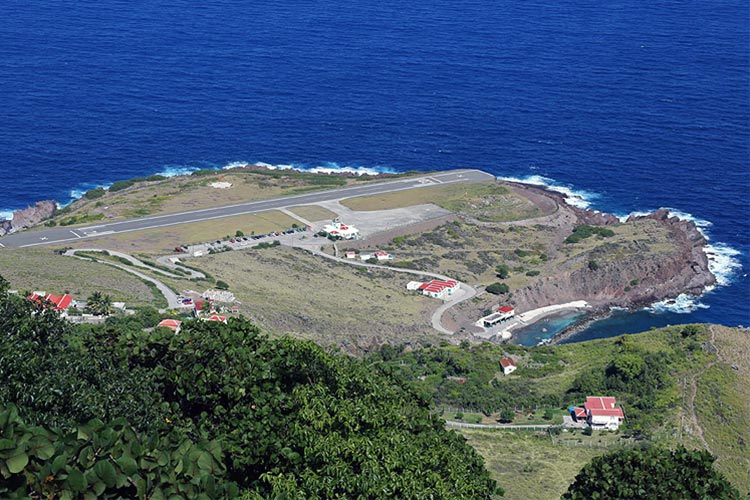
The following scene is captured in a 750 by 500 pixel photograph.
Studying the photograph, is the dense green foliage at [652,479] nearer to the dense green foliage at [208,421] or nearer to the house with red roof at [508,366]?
the dense green foliage at [208,421]

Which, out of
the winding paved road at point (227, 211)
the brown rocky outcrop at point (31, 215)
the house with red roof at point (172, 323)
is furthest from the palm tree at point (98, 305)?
the brown rocky outcrop at point (31, 215)

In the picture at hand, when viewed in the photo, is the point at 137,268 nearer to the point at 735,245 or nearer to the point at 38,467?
the point at 735,245

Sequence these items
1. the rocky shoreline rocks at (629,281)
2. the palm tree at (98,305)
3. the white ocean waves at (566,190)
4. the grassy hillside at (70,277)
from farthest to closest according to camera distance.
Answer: the white ocean waves at (566,190) < the rocky shoreline rocks at (629,281) < the grassy hillside at (70,277) < the palm tree at (98,305)

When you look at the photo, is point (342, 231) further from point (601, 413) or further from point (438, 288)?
point (601, 413)

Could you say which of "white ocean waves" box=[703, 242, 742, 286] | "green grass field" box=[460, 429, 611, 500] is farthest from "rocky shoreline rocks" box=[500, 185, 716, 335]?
"green grass field" box=[460, 429, 611, 500]

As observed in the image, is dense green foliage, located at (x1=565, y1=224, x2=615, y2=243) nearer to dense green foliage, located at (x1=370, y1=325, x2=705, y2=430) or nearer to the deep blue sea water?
the deep blue sea water
